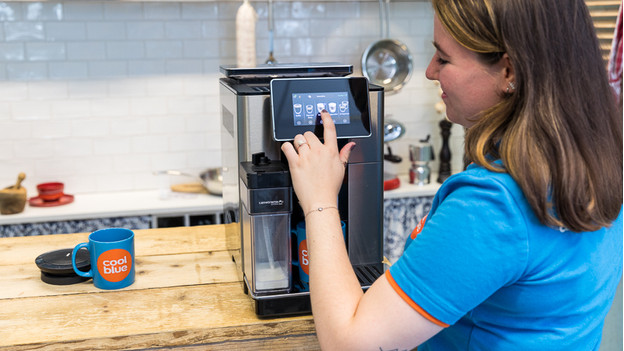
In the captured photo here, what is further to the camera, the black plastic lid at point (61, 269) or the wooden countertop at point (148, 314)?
the black plastic lid at point (61, 269)

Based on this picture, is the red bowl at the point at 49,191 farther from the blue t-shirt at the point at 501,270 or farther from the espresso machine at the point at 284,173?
the blue t-shirt at the point at 501,270

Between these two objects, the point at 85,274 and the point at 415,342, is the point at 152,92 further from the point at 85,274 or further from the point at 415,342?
the point at 415,342

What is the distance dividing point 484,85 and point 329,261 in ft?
1.23

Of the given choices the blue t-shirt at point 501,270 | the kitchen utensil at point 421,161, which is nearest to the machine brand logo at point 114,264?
the blue t-shirt at point 501,270

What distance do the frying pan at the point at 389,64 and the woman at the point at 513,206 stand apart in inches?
103

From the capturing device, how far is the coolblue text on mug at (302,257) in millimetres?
1398

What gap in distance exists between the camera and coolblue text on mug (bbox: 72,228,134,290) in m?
1.49

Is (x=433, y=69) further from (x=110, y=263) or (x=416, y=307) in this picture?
(x=110, y=263)

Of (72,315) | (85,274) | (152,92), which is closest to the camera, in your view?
(72,315)

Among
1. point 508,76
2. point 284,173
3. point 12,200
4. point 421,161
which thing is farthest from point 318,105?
point 421,161

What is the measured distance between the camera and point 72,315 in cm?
138

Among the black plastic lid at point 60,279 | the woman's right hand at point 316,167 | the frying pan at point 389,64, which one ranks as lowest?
the black plastic lid at point 60,279

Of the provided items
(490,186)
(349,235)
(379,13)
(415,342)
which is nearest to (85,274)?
(349,235)

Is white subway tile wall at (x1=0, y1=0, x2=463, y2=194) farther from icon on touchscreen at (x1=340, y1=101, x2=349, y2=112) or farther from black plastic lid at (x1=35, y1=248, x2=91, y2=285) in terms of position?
icon on touchscreen at (x1=340, y1=101, x2=349, y2=112)
